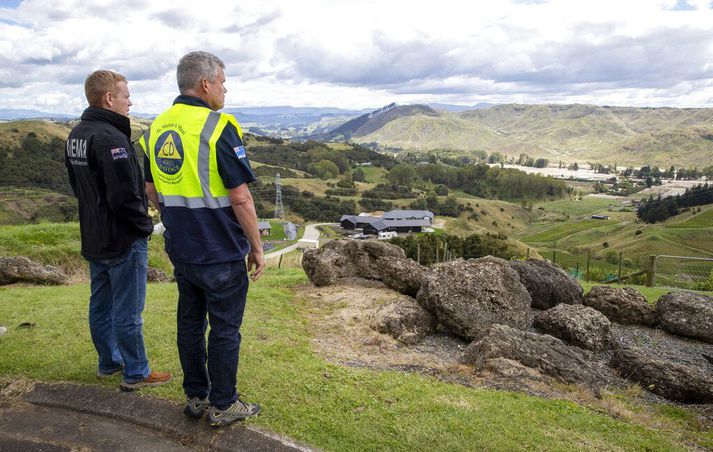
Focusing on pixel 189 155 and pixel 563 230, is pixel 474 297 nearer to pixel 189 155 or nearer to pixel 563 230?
pixel 189 155

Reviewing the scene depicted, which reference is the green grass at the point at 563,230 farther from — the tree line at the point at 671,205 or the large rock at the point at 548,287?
the large rock at the point at 548,287

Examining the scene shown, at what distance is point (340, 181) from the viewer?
180m

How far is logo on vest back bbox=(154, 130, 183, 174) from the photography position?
13.7 ft

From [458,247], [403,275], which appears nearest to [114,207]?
[403,275]

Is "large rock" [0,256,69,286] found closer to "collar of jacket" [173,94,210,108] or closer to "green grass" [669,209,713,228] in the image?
"collar of jacket" [173,94,210,108]

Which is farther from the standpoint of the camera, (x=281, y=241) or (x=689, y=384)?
(x=281, y=241)

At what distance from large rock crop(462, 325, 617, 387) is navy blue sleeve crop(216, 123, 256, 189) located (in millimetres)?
5056

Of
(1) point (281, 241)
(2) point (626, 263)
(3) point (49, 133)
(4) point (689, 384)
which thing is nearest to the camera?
(4) point (689, 384)

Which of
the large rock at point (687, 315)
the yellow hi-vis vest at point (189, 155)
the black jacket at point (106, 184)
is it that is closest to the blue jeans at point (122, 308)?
the black jacket at point (106, 184)

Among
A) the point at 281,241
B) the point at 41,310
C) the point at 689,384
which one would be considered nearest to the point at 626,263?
the point at 281,241

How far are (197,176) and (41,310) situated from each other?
20.6ft

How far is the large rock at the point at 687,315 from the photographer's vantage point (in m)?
10.5

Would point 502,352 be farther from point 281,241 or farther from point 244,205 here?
point 281,241

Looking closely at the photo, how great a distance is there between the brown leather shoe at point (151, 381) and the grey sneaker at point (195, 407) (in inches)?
31.5
